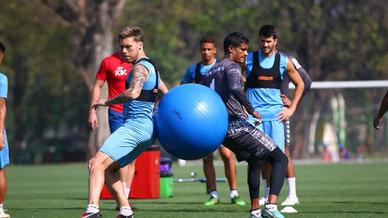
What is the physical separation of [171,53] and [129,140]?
145 ft

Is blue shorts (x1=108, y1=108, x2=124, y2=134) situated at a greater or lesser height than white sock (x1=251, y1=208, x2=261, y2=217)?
greater

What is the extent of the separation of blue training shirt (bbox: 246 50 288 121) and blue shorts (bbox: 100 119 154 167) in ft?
9.77

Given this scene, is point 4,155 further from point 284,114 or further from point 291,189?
point 291,189

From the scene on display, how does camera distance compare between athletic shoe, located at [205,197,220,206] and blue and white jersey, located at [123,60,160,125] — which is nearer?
blue and white jersey, located at [123,60,160,125]

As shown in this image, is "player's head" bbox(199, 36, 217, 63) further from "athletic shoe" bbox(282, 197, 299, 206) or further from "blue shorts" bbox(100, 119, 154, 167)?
"blue shorts" bbox(100, 119, 154, 167)

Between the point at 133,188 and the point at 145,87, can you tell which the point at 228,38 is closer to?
the point at 145,87

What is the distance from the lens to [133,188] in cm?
1794

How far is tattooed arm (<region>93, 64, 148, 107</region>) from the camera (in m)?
11.6

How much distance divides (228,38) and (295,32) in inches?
1515

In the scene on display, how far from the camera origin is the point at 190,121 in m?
11.6

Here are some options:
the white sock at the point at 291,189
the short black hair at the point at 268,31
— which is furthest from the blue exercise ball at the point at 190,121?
the white sock at the point at 291,189

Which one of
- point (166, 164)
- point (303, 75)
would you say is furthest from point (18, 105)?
point (303, 75)

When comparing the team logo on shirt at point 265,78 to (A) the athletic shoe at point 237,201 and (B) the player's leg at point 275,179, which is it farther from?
(A) the athletic shoe at point 237,201

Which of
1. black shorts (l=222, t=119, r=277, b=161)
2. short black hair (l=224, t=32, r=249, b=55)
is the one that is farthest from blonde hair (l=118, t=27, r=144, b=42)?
black shorts (l=222, t=119, r=277, b=161)
